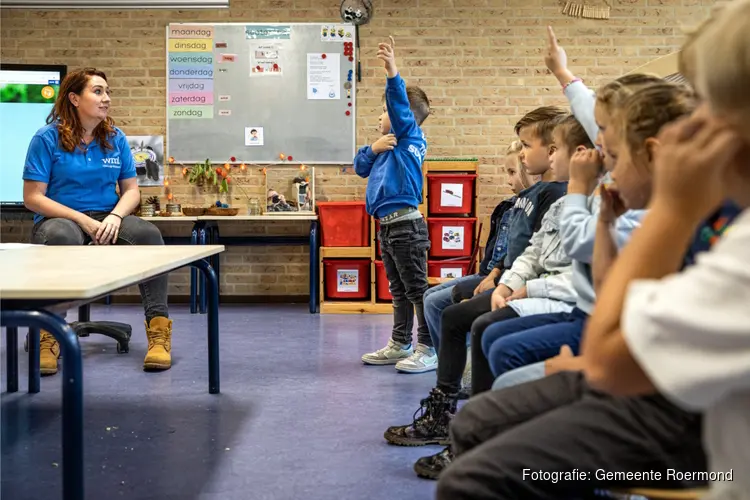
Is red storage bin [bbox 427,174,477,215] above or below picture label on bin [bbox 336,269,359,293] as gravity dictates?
above

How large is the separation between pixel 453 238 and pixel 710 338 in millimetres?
4665

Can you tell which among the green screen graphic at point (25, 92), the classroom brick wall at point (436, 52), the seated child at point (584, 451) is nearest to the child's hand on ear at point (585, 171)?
the seated child at point (584, 451)

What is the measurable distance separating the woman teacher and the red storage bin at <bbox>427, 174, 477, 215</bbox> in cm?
225

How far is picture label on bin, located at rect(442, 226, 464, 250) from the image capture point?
5.25m

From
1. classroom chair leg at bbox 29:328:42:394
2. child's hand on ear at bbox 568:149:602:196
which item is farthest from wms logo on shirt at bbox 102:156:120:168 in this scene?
child's hand on ear at bbox 568:149:602:196

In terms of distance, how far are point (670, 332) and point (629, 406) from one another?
0.43 m

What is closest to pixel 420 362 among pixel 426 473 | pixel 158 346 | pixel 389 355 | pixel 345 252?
pixel 389 355

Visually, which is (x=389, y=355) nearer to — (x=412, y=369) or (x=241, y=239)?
(x=412, y=369)

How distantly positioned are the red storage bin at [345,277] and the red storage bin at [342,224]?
0.42 ft

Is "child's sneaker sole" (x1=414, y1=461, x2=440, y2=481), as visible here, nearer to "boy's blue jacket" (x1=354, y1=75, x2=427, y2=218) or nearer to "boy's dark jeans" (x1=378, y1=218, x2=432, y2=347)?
"boy's dark jeans" (x1=378, y1=218, x2=432, y2=347)

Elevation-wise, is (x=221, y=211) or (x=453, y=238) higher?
(x=221, y=211)

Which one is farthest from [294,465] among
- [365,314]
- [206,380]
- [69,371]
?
[365,314]

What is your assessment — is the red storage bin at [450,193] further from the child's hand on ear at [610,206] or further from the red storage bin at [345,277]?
the child's hand on ear at [610,206]

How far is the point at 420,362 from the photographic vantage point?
10.7 feet
